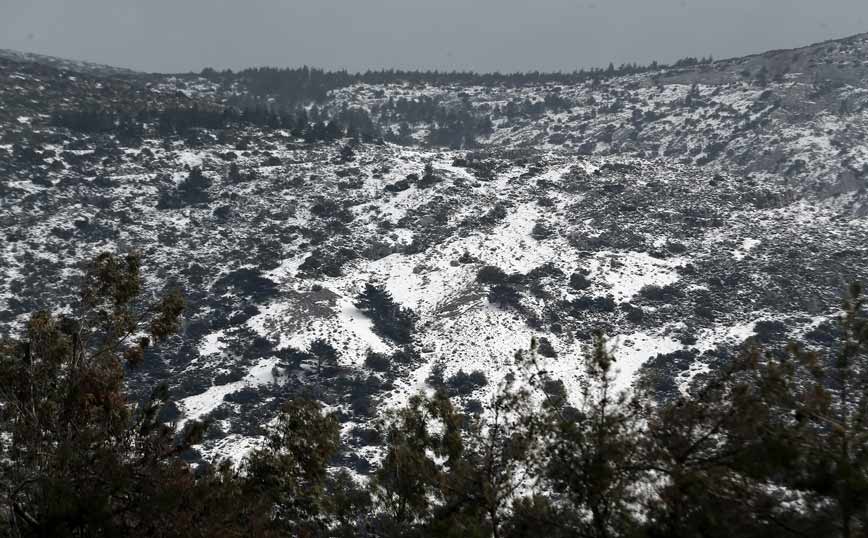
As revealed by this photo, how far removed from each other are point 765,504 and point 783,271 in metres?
34.2

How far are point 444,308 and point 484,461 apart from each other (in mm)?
25767

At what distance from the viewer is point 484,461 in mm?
9648

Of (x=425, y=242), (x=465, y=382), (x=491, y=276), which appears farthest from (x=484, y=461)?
(x=425, y=242)

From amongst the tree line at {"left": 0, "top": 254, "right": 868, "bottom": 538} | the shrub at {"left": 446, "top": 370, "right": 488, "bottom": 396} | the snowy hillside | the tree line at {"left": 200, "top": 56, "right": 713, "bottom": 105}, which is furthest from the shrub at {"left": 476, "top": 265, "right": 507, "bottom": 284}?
the tree line at {"left": 200, "top": 56, "right": 713, "bottom": 105}

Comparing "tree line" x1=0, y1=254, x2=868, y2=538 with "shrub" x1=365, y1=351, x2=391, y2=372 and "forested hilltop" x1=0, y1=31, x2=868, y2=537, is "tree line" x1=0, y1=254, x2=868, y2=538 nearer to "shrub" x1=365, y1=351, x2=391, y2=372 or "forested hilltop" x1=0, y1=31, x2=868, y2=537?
"forested hilltop" x1=0, y1=31, x2=868, y2=537

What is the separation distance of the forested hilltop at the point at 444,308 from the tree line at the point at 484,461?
0.04 metres

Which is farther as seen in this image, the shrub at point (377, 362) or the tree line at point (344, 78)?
the tree line at point (344, 78)

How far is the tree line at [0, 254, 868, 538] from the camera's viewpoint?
24.0 ft

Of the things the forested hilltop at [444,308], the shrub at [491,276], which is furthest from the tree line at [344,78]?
the shrub at [491,276]

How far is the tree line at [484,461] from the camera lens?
7.31 meters

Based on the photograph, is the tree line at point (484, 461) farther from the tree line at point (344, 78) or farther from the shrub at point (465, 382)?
the tree line at point (344, 78)

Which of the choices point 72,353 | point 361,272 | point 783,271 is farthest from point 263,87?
point 72,353

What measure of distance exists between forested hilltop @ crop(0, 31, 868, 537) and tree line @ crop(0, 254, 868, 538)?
0.14 ft

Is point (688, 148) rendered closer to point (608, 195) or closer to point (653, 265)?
point (608, 195)
